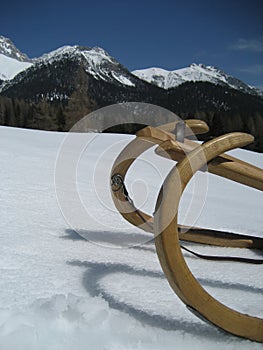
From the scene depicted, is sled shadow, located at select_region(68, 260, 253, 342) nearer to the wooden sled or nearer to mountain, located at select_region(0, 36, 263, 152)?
the wooden sled

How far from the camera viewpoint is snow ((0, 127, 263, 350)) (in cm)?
85

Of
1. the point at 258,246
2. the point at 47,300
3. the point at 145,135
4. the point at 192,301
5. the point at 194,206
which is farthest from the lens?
the point at 194,206

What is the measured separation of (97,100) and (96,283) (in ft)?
402

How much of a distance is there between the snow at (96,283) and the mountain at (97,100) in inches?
20.3

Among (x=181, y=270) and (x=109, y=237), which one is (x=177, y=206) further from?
(x=109, y=237)

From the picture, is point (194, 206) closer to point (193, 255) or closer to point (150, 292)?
point (193, 255)

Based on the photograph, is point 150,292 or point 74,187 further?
point 74,187

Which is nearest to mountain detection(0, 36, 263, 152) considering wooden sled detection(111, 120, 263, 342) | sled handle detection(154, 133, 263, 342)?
wooden sled detection(111, 120, 263, 342)

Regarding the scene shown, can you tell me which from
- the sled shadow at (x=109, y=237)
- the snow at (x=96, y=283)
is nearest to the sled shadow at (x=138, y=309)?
the snow at (x=96, y=283)

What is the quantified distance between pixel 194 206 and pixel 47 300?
166 centimetres

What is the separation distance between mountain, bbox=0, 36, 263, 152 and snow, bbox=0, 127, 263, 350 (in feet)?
1.69

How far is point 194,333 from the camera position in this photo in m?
0.91

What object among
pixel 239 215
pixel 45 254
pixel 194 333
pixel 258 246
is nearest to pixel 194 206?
pixel 239 215

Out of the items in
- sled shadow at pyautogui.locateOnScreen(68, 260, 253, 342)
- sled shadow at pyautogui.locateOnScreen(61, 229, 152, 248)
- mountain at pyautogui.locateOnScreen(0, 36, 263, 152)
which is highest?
mountain at pyautogui.locateOnScreen(0, 36, 263, 152)
